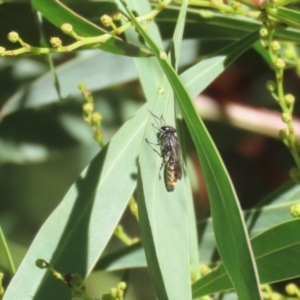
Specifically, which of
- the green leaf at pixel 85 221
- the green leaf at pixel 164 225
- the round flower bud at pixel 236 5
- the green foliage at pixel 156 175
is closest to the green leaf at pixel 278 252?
the green foliage at pixel 156 175

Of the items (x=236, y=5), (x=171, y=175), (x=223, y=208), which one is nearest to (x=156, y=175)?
(x=171, y=175)

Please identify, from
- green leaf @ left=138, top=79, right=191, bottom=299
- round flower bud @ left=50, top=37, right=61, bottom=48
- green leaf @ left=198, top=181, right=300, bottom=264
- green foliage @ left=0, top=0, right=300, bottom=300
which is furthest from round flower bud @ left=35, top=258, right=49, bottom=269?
green leaf @ left=198, top=181, right=300, bottom=264

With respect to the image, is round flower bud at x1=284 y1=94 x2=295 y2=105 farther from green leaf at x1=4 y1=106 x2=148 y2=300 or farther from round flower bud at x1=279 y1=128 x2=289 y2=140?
green leaf at x1=4 y1=106 x2=148 y2=300

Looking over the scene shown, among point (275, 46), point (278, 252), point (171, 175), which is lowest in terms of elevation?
point (278, 252)

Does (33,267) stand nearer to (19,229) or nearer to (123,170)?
(123,170)

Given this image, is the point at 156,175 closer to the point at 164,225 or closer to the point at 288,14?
the point at 164,225

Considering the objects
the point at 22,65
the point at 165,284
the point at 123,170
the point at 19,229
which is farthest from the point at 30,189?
the point at 165,284
